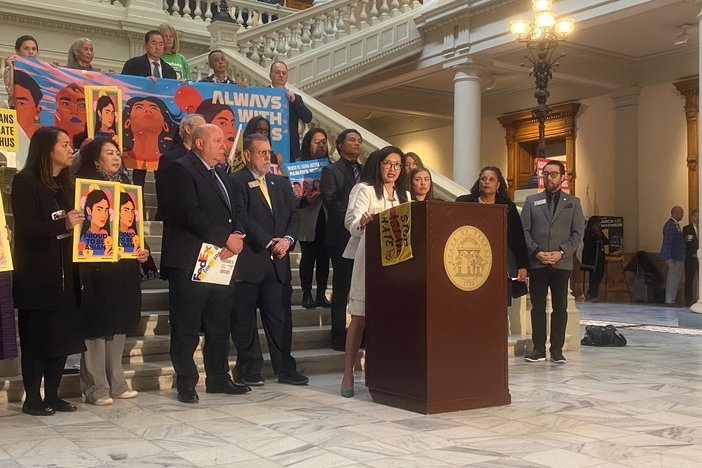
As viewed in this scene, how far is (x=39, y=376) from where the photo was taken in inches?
167

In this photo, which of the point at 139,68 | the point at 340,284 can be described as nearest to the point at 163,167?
the point at 340,284

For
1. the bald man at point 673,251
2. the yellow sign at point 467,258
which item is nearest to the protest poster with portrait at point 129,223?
the yellow sign at point 467,258

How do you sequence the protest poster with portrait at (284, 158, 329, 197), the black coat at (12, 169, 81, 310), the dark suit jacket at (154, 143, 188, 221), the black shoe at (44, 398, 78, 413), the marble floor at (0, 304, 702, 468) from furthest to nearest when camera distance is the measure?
the protest poster with portrait at (284, 158, 329, 197) → the dark suit jacket at (154, 143, 188, 221) → the black shoe at (44, 398, 78, 413) → the black coat at (12, 169, 81, 310) → the marble floor at (0, 304, 702, 468)

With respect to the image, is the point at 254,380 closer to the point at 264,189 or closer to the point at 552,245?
the point at 264,189

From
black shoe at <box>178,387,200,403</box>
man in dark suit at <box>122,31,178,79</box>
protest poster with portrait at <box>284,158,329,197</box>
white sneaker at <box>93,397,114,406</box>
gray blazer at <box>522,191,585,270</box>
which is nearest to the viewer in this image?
white sneaker at <box>93,397,114,406</box>

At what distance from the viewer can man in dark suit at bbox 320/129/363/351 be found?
5840mm

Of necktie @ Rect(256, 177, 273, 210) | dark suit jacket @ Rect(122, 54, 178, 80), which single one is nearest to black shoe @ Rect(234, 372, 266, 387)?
necktie @ Rect(256, 177, 273, 210)

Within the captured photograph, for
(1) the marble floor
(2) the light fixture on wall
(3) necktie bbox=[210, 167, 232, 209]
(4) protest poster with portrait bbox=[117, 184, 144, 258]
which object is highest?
(2) the light fixture on wall

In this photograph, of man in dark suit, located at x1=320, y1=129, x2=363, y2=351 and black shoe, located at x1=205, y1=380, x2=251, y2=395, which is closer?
black shoe, located at x1=205, y1=380, x2=251, y2=395

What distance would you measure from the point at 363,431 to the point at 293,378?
1.41 m

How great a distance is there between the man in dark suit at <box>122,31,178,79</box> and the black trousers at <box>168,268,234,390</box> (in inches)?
141

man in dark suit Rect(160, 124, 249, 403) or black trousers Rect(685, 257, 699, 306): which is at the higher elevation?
man in dark suit Rect(160, 124, 249, 403)

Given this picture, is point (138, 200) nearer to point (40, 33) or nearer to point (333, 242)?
point (333, 242)

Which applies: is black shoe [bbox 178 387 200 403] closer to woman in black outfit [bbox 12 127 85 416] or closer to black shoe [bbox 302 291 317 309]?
woman in black outfit [bbox 12 127 85 416]
